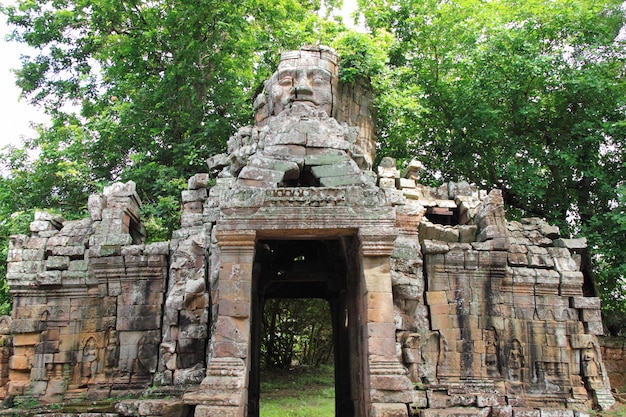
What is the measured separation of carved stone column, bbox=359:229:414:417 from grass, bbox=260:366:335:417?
28.3 feet

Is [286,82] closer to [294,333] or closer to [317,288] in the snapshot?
[317,288]

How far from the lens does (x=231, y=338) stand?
7.22 metres

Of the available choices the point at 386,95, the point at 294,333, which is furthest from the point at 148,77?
the point at 294,333

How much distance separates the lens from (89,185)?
15617 millimetres

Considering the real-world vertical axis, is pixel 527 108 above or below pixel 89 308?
above

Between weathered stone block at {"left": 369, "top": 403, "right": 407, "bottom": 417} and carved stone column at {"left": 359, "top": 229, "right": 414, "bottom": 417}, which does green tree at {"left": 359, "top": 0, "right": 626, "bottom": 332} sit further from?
weathered stone block at {"left": 369, "top": 403, "right": 407, "bottom": 417}

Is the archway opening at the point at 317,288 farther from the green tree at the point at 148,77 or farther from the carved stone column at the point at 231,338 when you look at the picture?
the green tree at the point at 148,77

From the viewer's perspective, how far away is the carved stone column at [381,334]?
6.93 meters

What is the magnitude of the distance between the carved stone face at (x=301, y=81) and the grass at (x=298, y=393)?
892 cm

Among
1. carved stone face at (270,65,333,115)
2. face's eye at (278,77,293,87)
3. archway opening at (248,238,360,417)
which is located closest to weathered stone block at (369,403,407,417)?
archway opening at (248,238,360,417)

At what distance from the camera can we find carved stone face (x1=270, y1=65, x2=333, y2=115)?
9.95 m

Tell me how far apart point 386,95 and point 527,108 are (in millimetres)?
3910

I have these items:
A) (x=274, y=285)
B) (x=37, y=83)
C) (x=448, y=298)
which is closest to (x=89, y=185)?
(x=37, y=83)

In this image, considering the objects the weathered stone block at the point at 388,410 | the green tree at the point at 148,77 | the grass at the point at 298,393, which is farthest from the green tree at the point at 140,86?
the weathered stone block at the point at 388,410
